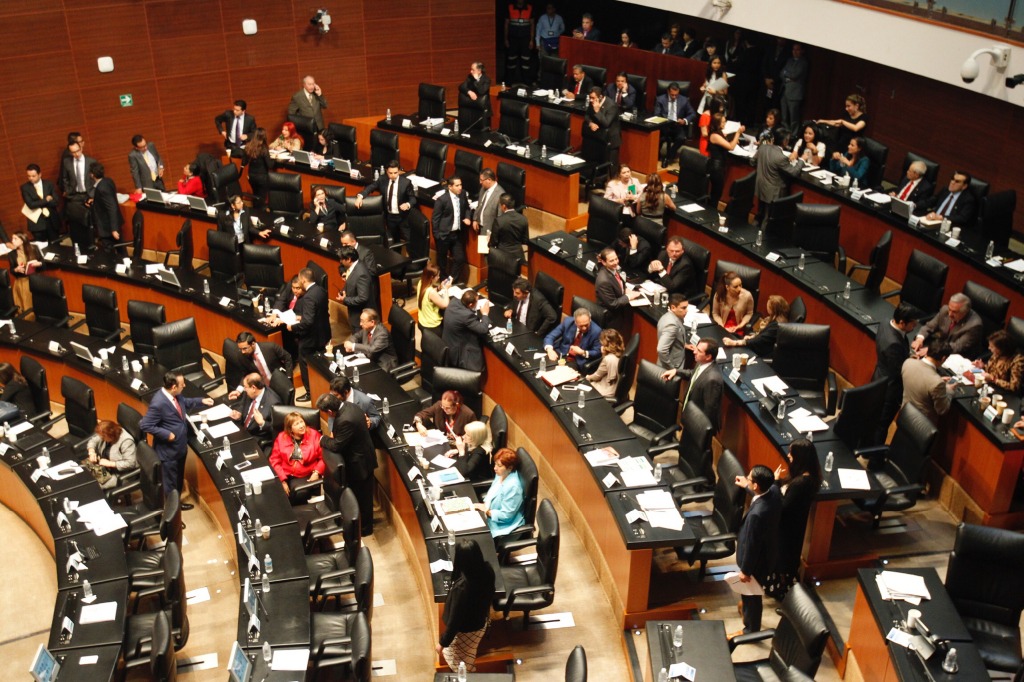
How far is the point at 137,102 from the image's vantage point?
14984 millimetres

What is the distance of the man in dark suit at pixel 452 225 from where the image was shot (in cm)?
1181

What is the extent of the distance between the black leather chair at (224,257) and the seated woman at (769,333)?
5.97 meters

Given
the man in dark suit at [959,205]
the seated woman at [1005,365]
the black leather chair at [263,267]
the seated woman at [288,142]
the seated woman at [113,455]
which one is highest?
the man in dark suit at [959,205]

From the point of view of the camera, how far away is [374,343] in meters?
9.91

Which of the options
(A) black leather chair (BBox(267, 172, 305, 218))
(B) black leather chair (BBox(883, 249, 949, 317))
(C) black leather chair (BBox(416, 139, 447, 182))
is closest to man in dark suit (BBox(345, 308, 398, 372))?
(A) black leather chair (BBox(267, 172, 305, 218))

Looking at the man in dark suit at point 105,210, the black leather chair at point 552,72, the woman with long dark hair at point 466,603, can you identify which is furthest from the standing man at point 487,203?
the woman with long dark hair at point 466,603

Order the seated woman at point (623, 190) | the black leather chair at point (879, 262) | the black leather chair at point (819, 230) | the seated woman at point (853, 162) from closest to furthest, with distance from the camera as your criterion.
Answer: the black leather chair at point (879, 262) → the black leather chair at point (819, 230) → the seated woman at point (623, 190) → the seated woman at point (853, 162)

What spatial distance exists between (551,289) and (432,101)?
20.5 ft

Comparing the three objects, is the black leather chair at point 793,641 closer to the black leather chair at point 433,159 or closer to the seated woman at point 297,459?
the seated woman at point 297,459

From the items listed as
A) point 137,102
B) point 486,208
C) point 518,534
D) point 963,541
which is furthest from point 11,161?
point 963,541

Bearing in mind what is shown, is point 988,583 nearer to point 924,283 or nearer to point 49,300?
point 924,283

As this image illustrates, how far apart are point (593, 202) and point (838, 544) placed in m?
5.08

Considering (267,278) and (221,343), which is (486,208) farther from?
(221,343)

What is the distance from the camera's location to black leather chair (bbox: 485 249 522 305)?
1074cm
